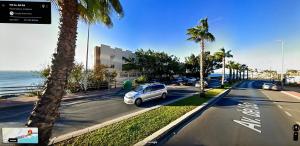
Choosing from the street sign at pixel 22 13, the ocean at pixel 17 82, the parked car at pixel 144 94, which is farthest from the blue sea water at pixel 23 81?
the street sign at pixel 22 13

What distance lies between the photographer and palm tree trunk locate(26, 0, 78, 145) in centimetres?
608

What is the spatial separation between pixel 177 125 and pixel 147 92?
30.6ft

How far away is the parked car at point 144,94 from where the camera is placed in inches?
756

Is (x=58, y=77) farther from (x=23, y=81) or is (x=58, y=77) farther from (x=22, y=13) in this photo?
(x=23, y=81)

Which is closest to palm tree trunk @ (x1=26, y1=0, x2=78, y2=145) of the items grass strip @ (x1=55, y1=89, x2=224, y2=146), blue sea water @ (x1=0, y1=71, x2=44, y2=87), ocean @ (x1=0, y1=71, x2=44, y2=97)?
grass strip @ (x1=55, y1=89, x2=224, y2=146)

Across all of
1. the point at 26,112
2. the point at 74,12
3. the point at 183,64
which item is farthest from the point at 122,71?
the point at 74,12

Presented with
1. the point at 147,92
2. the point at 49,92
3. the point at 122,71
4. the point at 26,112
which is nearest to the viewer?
the point at 49,92

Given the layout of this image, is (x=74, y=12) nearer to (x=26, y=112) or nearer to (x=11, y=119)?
(x=11, y=119)

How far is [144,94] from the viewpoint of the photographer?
20109 millimetres

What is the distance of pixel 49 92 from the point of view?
20.3ft

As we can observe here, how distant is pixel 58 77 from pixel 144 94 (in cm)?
1398

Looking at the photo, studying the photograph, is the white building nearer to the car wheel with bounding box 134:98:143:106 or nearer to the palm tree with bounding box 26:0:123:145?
the car wheel with bounding box 134:98:143:106

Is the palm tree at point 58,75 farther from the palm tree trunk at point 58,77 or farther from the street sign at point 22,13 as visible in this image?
the street sign at point 22,13

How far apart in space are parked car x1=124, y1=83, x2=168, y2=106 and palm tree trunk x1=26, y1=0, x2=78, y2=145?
12.7 metres
